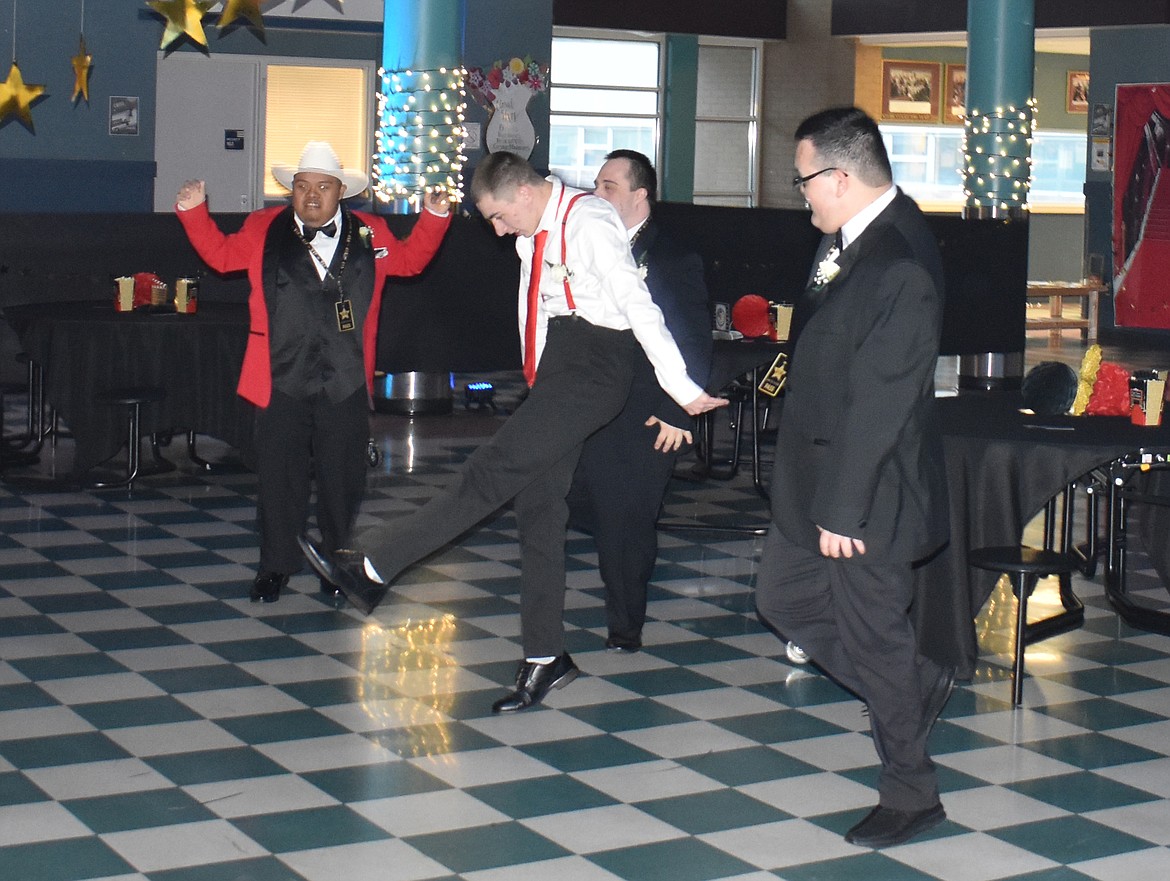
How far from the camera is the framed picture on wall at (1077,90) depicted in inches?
960

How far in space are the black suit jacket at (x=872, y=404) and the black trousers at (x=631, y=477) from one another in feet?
4.59

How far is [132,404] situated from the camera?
8.05 metres

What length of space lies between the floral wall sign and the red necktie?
1204cm

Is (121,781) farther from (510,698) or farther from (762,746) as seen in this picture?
(762,746)

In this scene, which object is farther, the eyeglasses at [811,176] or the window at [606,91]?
the window at [606,91]

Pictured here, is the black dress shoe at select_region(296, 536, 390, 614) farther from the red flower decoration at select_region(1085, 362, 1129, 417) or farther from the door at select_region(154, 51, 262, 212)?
the door at select_region(154, 51, 262, 212)

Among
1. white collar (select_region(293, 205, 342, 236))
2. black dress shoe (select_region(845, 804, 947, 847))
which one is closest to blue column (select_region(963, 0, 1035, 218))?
white collar (select_region(293, 205, 342, 236))

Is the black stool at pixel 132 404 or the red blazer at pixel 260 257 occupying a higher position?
the red blazer at pixel 260 257

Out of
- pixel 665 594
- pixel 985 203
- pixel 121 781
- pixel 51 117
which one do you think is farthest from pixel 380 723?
pixel 51 117

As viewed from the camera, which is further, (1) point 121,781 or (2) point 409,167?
(2) point 409,167

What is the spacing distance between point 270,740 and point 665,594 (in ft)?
7.14

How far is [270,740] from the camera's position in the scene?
449cm

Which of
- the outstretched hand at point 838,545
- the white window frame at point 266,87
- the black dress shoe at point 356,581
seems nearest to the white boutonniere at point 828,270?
the outstretched hand at point 838,545

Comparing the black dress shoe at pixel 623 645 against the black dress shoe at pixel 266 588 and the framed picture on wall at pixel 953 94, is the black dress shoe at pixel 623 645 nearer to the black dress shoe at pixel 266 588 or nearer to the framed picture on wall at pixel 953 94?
the black dress shoe at pixel 266 588
